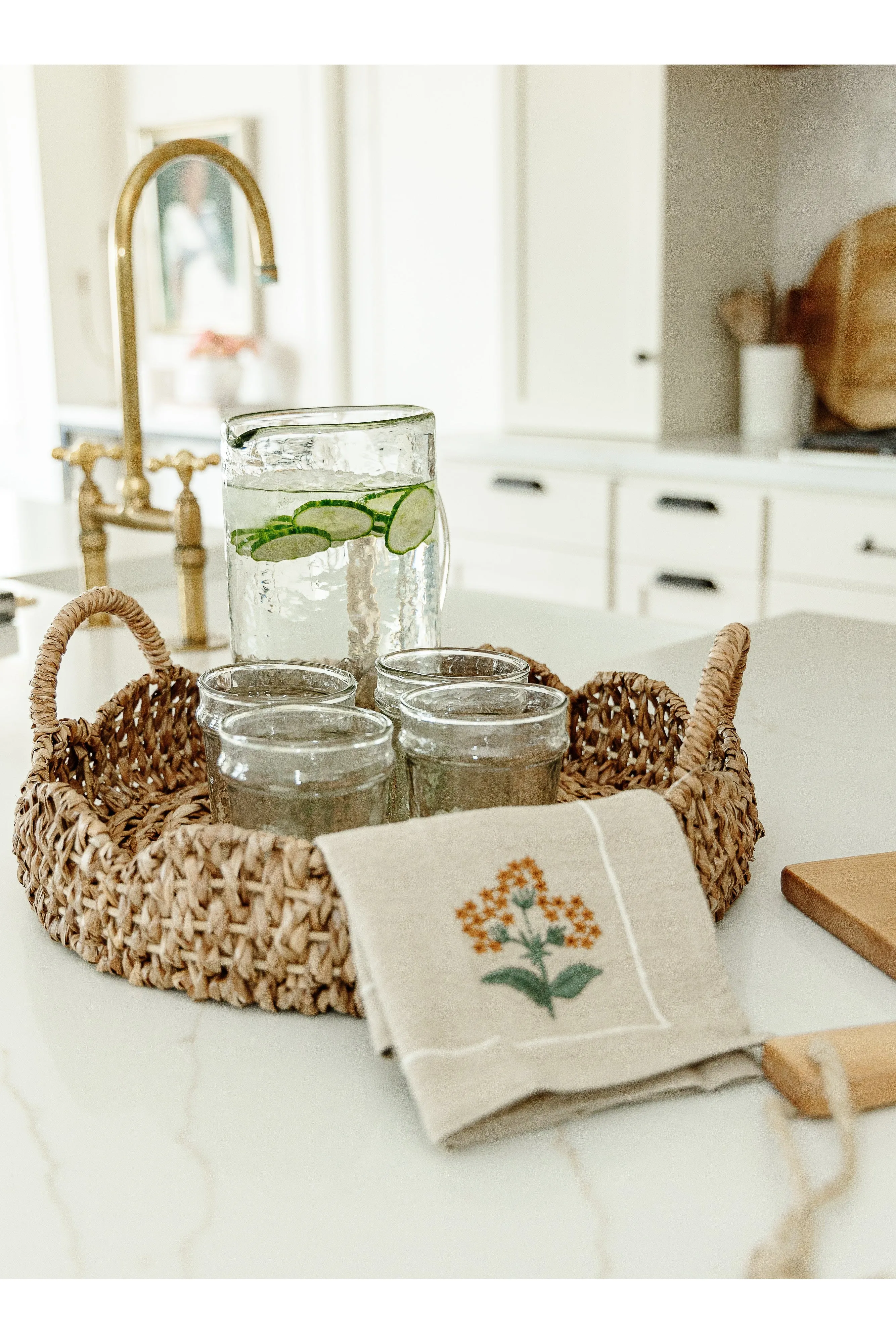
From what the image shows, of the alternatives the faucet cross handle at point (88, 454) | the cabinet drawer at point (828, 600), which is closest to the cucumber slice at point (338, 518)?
the faucet cross handle at point (88, 454)

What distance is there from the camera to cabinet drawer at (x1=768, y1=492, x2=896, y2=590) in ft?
8.28

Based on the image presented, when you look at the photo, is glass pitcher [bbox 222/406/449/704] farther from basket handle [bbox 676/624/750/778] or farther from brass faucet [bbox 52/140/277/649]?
brass faucet [bbox 52/140/277/649]

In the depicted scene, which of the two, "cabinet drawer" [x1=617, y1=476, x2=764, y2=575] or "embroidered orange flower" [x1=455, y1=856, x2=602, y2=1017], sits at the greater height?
"embroidered orange flower" [x1=455, y1=856, x2=602, y2=1017]

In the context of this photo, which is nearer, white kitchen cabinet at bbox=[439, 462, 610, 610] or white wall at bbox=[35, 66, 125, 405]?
white kitchen cabinet at bbox=[439, 462, 610, 610]

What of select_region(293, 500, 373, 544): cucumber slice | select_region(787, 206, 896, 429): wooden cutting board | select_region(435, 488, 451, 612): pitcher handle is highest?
select_region(787, 206, 896, 429): wooden cutting board

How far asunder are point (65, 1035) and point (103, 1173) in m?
0.11

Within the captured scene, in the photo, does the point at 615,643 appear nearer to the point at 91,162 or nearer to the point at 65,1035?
the point at 65,1035

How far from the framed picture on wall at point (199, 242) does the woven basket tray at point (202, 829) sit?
12.4 feet

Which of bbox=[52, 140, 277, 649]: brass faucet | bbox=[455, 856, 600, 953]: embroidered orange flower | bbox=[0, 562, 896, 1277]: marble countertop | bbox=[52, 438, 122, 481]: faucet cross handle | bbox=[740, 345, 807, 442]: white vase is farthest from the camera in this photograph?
bbox=[740, 345, 807, 442]: white vase

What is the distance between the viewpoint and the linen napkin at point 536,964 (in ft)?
1.68

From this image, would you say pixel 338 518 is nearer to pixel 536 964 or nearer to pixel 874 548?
pixel 536 964

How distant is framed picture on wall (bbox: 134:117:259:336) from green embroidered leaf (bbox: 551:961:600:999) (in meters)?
4.11

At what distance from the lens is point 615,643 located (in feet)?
5.14

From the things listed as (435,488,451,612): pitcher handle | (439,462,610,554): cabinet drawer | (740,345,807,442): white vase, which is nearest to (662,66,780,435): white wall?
(740,345,807,442): white vase
